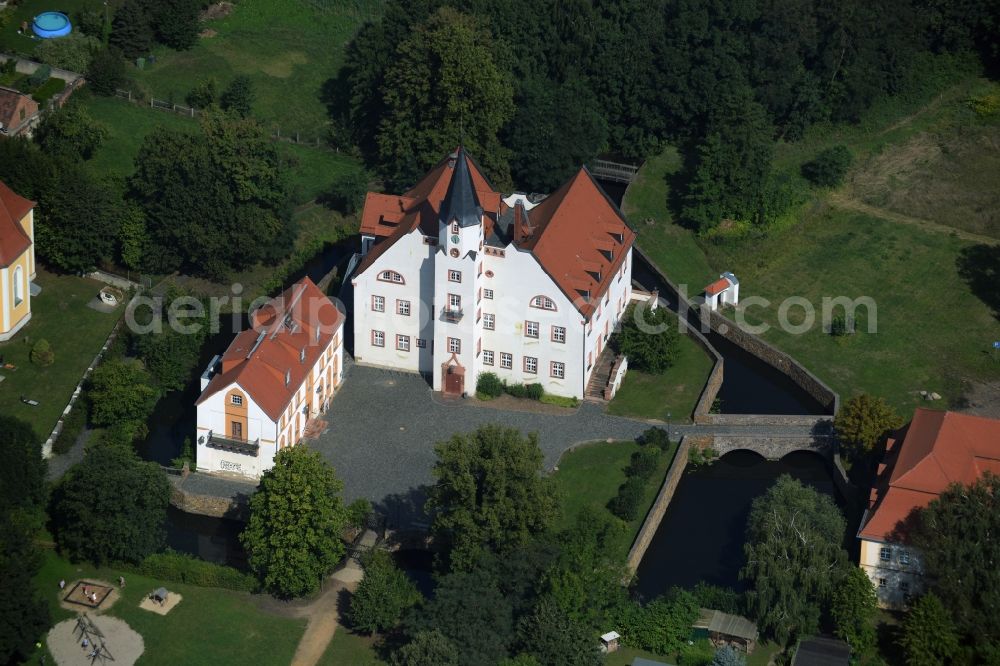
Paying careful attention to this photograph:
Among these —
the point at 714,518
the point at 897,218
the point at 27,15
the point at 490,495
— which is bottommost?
the point at 490,495

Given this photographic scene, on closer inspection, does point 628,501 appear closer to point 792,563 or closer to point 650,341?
point 792,563

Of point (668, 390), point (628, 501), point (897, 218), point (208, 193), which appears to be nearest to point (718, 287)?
point (668, 390)

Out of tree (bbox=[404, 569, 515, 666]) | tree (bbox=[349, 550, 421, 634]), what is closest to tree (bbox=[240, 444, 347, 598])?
tree (bbox=[349, 550, 421, 634])

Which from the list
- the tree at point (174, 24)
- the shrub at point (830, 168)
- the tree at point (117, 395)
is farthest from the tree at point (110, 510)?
the shrub at point (830, 168)

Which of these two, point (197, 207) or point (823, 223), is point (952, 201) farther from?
point (197, 207)

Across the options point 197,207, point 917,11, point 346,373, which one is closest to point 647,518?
point 346,373
